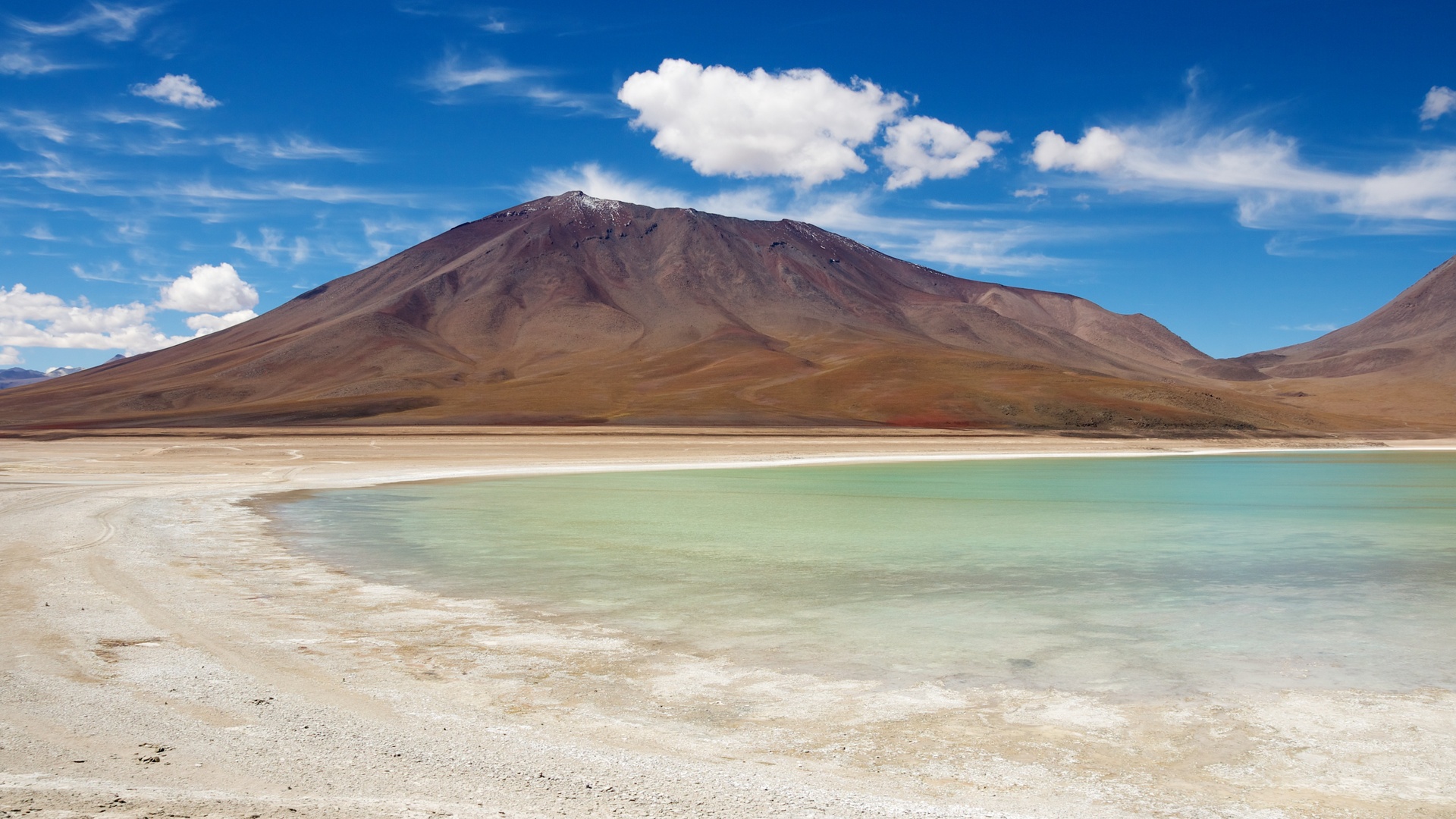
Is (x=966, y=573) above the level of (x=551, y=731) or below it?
below

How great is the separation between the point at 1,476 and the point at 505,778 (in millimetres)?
40196

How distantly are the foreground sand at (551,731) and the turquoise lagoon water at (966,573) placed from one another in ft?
3.75

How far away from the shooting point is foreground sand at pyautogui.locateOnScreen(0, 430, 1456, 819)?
255 inches

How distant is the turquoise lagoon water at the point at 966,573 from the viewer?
11031 mm

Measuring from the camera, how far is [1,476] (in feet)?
122

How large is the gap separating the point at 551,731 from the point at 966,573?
11401 mm

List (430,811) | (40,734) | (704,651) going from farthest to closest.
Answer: (704,651), (40,734), (430,811)

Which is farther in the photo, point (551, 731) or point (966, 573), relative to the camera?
point (966, 573)

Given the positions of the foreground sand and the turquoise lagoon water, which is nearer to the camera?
A: the foreground sand

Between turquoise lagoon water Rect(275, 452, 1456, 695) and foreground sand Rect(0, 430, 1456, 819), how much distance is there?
1.14 metres

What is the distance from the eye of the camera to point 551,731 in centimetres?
791

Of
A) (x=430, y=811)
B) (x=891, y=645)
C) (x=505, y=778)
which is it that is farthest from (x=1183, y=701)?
(x=430, y=811)

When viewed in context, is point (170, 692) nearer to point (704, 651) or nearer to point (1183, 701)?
point (704, 651)

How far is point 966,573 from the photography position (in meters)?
17.7
